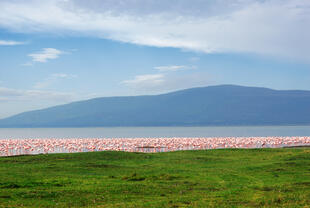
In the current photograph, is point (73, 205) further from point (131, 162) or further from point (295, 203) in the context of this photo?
point (131, 162)

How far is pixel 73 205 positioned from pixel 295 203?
852cm

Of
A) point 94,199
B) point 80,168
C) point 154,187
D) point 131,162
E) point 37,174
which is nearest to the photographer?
point 94,199

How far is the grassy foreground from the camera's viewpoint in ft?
55.3

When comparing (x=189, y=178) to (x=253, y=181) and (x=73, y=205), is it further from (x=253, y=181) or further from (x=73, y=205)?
(x=73, y=205)

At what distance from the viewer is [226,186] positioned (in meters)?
21.4

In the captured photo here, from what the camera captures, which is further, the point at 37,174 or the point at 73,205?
the point at 37,174

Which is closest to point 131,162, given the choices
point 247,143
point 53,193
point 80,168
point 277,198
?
point 80,168

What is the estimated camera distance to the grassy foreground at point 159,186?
55.3 feet

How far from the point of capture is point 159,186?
2111 centimetres

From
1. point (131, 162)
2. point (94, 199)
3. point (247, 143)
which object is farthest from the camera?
point (247, 143)

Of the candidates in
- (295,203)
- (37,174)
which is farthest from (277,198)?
(37,174)

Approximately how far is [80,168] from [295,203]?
57.0 feet

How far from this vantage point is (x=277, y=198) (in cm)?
1688

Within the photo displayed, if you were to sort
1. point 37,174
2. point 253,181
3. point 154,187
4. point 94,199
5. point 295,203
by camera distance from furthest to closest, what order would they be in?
point 37,174
point 253,181
point 154,187
point 94,199
point 295,203
